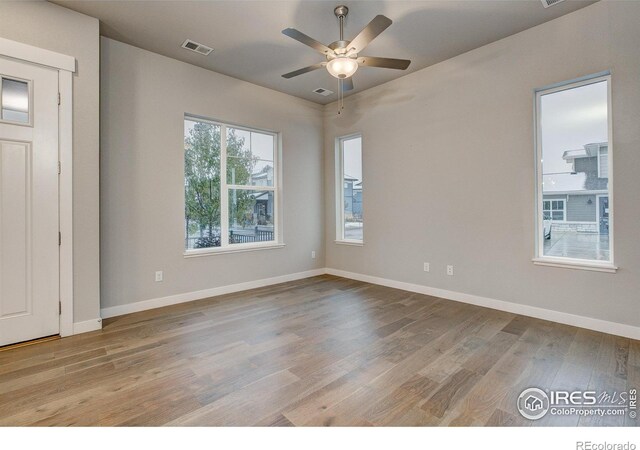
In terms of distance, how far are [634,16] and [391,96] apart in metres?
2.50

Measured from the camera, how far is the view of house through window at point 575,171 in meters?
2.95

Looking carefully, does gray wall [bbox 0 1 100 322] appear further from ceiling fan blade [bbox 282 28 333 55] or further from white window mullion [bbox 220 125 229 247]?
ceiling fan blade [bbox 282 28 333 55]

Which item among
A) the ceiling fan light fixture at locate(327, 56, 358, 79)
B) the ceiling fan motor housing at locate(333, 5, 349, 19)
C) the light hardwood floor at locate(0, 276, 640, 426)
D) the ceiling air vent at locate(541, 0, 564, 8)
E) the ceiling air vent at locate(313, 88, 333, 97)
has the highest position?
the ceiling air vent at locate(313, 88, 333, 97)

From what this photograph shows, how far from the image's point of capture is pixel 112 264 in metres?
3.37

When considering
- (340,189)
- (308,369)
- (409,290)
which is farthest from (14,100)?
(409,290)

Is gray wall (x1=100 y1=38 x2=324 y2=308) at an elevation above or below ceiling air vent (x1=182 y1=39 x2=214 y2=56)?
below

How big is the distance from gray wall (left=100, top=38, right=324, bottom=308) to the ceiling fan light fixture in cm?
212

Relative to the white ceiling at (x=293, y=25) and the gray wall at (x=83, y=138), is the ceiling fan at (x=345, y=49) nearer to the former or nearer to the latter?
the white ceiling at (x=293, y=25)

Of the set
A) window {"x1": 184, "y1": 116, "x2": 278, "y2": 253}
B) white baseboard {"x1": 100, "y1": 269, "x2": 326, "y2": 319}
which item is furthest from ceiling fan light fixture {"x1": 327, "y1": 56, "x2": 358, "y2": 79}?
white baseboard {"x1": 100, "y1": 269, "x2": 326, "y2": 319}

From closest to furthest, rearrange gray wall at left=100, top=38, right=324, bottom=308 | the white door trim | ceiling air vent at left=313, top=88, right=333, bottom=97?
the white door trim < gray wall at left=100, top=38, right=324, bottom=308 < ceiling air vent at left=313, top=88, right=333, bottom=97

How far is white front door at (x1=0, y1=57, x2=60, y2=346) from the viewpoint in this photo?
2.61m

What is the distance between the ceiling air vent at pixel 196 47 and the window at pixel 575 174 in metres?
3.74

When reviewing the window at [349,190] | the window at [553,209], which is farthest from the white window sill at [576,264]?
the window at [349,190]

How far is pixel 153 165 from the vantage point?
3660 millimetres
